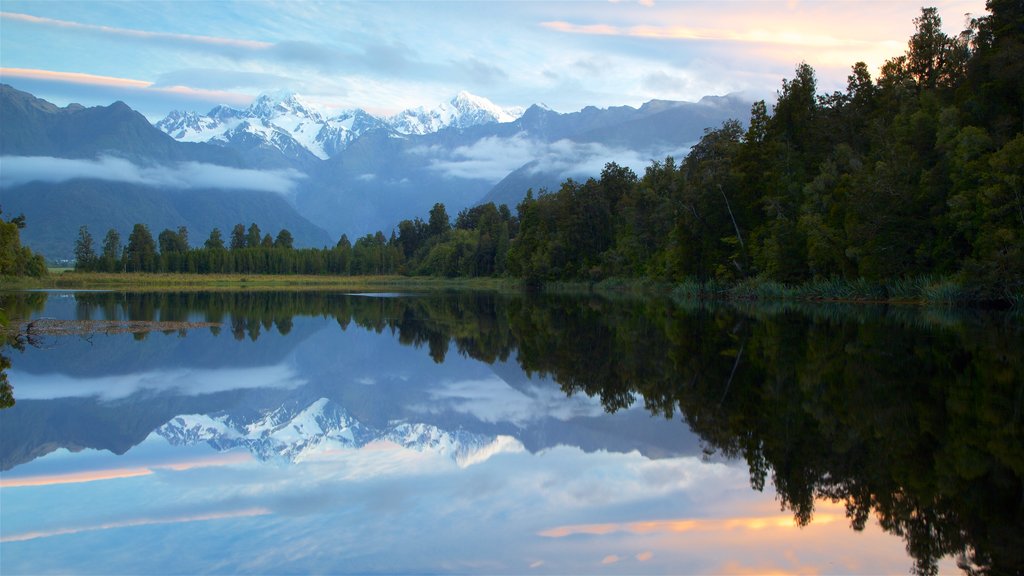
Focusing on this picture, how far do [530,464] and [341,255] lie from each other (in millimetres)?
189396

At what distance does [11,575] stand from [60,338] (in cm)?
2781

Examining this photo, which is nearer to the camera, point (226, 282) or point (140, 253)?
point (226, 282)

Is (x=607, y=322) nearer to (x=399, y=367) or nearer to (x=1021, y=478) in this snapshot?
(x=399, y=367)

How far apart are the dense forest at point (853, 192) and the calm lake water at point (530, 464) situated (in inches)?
935

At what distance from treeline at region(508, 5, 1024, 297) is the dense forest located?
11 cm

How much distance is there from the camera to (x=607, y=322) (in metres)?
40.0

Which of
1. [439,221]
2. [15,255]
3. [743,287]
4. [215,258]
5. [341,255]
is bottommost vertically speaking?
[215,258]

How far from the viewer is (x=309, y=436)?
1420cm

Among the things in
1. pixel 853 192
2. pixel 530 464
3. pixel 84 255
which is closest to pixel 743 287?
pixel 853 192

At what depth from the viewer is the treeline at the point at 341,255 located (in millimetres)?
151375

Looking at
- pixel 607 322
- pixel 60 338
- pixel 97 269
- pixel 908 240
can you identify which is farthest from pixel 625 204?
pixel 97 269

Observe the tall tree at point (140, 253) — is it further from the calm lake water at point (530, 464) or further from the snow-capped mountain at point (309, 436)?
the snow-capped mountain at point (309, 436)

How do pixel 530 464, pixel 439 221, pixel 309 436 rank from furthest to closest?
1. pixel 439 221
2. pixel 309 436
3. pixel 530 464

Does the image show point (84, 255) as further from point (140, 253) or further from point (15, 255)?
point (15, 255)
